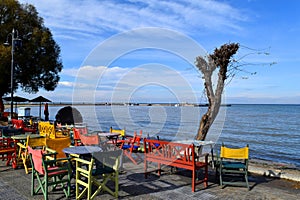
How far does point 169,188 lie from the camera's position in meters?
5.64

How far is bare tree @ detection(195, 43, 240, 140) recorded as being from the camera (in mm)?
8102

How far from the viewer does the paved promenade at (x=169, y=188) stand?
5137 millimetres

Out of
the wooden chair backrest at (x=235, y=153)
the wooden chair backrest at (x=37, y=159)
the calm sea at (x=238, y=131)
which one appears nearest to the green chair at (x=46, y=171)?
the wooden chair backrest at (x=37, y=159)

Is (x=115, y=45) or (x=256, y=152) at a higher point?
(x=115, y=45)

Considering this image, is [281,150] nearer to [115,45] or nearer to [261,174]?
[261,174]

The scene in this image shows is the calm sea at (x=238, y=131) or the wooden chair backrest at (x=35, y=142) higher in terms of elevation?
the wooden chair backrest at (x=35, y=142)

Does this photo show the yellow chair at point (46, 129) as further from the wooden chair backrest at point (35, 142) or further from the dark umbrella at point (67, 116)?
the dark umbrella at point (67, 116)

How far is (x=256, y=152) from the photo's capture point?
52.2 ft

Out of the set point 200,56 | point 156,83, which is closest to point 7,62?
point 156,83

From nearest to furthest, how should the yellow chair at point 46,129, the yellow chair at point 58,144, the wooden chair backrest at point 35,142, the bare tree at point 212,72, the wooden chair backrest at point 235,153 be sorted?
the wooden chair backrest at point 235,153, the yellow chair at point 58,144, the wooden chair backrest at point 35,142, the bare tree at point 212,72, the yellow chair at point 46,129

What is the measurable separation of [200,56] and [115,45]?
269 centimetres

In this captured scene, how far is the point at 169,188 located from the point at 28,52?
760 inches

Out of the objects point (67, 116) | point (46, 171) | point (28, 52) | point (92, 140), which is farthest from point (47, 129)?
point (28, 52)

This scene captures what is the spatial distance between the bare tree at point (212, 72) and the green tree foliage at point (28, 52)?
15830 mm
